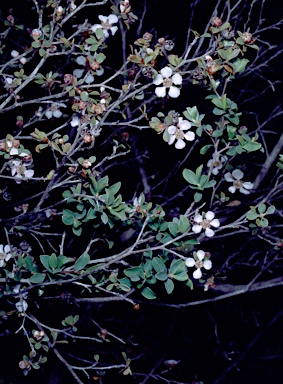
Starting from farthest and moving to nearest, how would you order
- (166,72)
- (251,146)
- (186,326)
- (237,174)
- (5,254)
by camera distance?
(186,326)
(237,174)
(5,254)
(251,146)
(166,72)

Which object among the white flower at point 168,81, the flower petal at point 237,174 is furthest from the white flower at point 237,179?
the white flower at point 168,81

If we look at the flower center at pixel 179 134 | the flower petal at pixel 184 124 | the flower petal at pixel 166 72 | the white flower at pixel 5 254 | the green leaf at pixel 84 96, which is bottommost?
the white flower at pixel 5 254

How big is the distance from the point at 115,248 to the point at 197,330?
4.23 ft

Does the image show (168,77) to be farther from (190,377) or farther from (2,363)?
(190,377)

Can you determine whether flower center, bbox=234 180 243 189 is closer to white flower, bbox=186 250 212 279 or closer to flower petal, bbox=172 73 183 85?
white flower, bbox=186 250 212 279

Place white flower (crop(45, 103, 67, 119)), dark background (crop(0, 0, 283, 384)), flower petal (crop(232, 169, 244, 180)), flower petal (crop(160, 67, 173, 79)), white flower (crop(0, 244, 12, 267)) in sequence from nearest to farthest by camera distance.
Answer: flower petal (crop(160, 67, 173, 79))
white flower (crop(0, 244, 12, 267))
white flower (crop(45, 103, 67, 119))
flower petal (crop(232, 169, 244, 180))
dark background (crop(0, 0, 283, 384))

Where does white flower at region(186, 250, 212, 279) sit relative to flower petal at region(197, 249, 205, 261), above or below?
below

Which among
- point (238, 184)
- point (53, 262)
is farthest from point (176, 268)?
point (238, 184)

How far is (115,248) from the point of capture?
8.05ft

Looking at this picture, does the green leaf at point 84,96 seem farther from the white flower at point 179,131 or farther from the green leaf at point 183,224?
the green leaf at point 183,224

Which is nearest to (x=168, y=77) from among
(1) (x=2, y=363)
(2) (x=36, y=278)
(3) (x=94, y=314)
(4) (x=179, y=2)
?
(2) (x=36, y=278)

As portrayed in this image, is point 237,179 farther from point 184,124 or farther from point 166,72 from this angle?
point 166,72

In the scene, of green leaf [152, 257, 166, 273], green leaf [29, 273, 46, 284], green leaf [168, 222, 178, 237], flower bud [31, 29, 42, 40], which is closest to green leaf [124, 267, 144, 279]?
green leaf [152, 257, 166, 273]

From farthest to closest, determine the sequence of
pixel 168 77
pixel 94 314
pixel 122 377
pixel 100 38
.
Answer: pixel 122 377 → pixel 94 314 → pixel 100 38 → pixel 168 77
